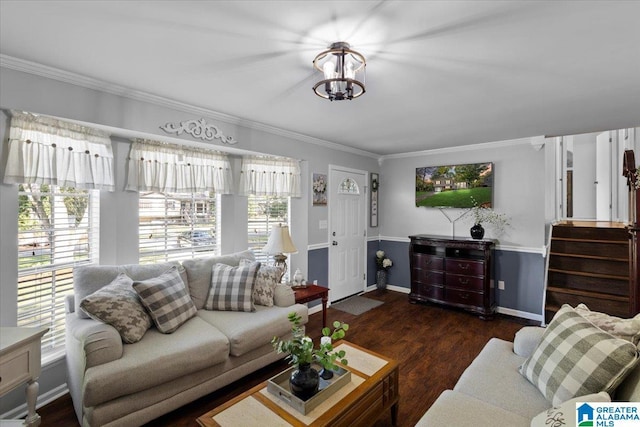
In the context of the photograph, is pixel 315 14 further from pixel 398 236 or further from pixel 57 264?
pixel 398 236

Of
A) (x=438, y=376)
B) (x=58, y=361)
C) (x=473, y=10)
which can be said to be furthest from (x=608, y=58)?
(x=58, y=361)

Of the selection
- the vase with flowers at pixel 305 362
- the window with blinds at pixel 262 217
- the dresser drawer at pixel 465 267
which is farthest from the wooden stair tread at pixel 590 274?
the vase with flowers at pixel 305 362

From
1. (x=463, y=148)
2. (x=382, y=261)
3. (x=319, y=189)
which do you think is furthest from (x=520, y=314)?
(x=319, y=189)

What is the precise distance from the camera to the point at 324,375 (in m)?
1.77

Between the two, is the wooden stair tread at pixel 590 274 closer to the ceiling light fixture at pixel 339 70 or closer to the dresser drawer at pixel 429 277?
the dresser drawer at pixel 429 277

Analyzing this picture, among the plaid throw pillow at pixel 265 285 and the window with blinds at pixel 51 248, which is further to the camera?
the plaid throw pillow at pixel 265 285

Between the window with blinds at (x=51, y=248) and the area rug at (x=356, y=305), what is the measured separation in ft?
9.80

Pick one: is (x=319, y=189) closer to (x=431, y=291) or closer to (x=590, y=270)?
(x=431, y=291)

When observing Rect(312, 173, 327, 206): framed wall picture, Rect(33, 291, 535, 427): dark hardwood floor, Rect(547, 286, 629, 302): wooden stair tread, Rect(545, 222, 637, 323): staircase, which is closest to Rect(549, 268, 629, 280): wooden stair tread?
Rect(545, 222, 637, 323): staircase

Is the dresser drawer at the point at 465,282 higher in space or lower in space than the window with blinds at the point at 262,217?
lower

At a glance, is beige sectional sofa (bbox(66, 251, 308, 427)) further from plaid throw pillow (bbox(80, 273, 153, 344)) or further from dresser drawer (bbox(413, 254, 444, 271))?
dresser drawer (bbox(413, 254, 444, 271))

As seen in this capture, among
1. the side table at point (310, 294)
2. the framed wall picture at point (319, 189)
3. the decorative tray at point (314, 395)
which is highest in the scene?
the framed wall picture at point (319, 189)

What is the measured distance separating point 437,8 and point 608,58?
1302 millimetres

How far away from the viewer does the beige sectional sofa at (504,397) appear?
127 centimetres
